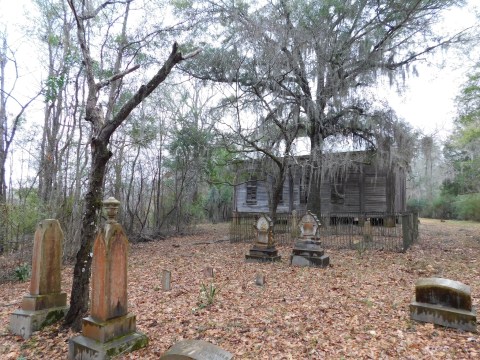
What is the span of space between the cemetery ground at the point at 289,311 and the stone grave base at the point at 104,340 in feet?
0.52

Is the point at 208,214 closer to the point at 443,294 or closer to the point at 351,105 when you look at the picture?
the point at 351,105

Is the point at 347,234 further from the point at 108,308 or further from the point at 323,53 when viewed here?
the point at 108,308

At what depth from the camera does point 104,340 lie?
366 centimetres

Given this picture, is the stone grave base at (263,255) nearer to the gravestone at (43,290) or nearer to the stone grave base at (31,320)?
the gravestone at (43,290)

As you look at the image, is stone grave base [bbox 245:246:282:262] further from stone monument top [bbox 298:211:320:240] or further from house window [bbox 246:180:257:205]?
house window [bbox 246:180:257:205]

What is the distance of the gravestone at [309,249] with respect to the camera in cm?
889

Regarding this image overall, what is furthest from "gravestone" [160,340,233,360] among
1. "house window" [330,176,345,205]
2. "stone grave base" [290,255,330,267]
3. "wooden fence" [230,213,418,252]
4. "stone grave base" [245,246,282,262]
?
"house window" [330,176,345,205]

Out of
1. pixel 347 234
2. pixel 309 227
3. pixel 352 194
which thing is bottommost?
pixel 347 234

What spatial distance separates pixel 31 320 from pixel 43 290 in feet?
1.45

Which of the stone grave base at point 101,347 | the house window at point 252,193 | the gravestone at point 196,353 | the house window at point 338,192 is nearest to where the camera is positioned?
the gravestone at point 196,353

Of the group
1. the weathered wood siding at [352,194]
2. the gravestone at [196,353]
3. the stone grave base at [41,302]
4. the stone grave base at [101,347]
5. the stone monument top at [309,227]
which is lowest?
the stone grave base at [101,347]

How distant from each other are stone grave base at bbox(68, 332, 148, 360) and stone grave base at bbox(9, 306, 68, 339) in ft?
4.22

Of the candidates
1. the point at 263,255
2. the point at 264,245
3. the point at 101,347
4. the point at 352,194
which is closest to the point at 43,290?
the point at 101,347

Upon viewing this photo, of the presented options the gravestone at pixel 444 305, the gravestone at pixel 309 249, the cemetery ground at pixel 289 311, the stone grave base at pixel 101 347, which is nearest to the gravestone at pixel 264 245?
the cemetery ground at pixel 289 311
